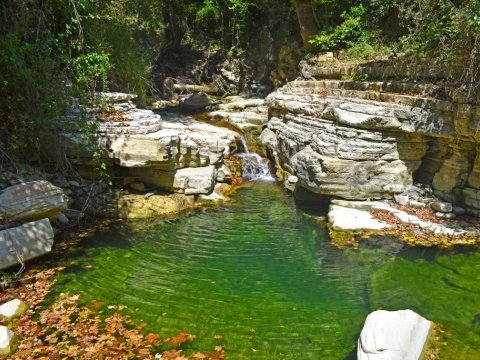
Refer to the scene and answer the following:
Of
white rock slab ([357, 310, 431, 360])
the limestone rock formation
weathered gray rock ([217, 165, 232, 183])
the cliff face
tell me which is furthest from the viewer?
weathered gray rock ([217, 165, 232, 183])

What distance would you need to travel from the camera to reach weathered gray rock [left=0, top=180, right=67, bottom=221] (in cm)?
720

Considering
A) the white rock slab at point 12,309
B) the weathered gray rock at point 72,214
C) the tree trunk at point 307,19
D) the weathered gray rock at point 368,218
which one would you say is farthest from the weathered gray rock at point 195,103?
the white rock slab at point 12,309

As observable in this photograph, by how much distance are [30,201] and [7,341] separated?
3.06 m

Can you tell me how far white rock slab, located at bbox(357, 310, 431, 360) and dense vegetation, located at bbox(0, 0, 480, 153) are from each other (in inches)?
219

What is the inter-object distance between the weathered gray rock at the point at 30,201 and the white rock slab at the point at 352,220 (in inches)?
234

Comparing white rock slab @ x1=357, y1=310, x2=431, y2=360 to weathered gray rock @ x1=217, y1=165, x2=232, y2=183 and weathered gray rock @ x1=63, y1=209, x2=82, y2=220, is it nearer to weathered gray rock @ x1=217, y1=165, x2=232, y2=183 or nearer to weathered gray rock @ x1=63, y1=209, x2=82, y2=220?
weathered gray rock @ x1=63, y1=209, x2=82, y2=220

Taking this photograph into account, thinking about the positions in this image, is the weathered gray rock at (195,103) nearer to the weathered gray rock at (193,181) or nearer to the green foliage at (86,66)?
the weathered gray rock at (193,181)

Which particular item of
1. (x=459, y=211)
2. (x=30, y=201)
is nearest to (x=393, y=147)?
(x=459, y=211)

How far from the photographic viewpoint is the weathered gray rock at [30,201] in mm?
7203

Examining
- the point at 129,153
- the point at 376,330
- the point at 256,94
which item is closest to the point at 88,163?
the point at 129,153

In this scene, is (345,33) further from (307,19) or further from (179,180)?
(179,180)

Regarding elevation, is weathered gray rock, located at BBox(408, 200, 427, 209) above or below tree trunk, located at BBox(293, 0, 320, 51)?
below

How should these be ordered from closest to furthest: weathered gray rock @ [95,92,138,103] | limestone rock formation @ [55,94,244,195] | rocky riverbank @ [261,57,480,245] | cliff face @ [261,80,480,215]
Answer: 1. rocky riverbank @ [261,57,480,245]
2. cliff face @ [261,80,480,215]
3. limestone rock formation @ [55,94,244,195]
4. weathered gray rock @ [95,92,138,103]

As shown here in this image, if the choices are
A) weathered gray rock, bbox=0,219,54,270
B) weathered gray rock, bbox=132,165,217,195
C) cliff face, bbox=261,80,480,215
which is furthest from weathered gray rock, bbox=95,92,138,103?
cliff face, bbox=261,80,480,215
